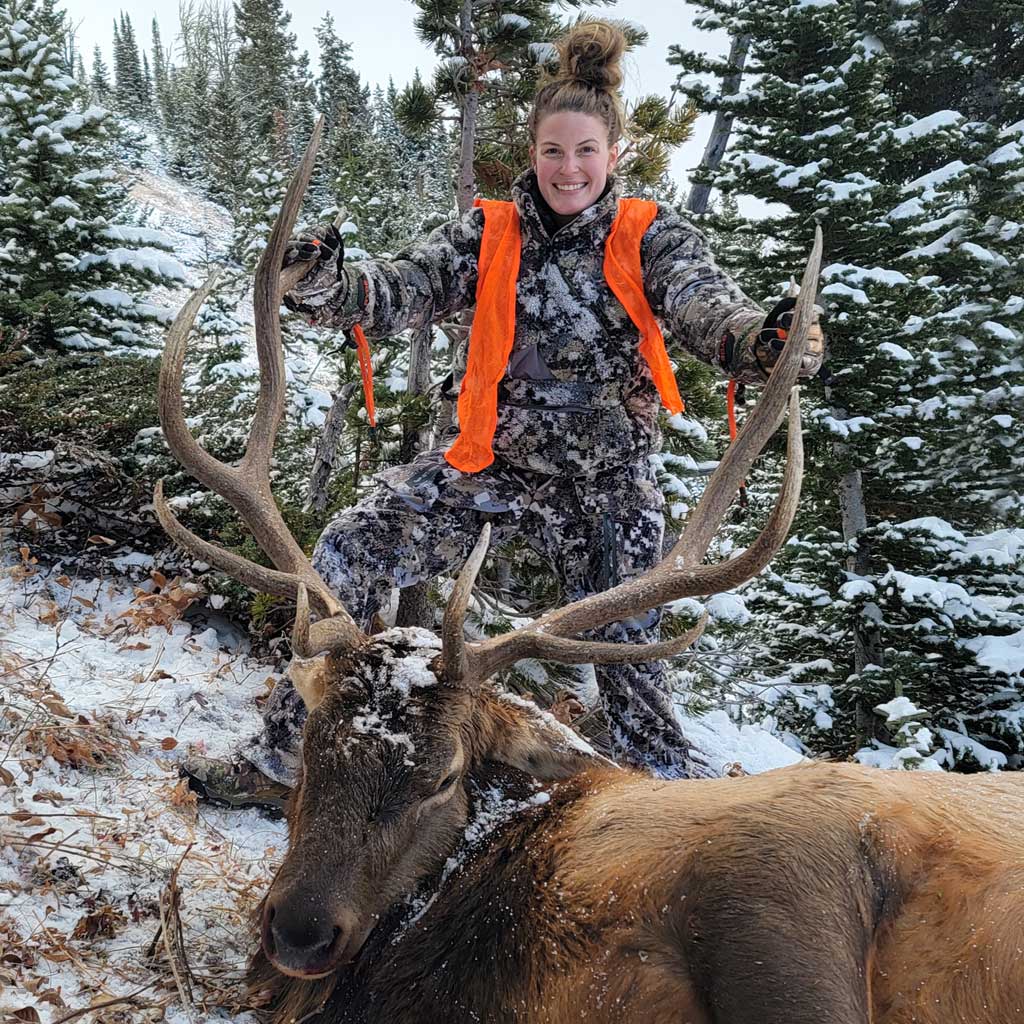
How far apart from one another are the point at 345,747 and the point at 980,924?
5.69 feet

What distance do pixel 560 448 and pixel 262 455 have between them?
56.1 inches

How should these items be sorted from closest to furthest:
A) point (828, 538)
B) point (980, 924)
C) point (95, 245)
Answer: point (980, 924)
point (95, 245)
point (828, 538)

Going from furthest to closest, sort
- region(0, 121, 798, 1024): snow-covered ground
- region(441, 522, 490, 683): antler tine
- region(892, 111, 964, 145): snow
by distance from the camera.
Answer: region(892, 111, 964, 145): snow < region(0, 121, 798, 1024): snow-covered ground < region(441, 522, 490, 683): antler tine

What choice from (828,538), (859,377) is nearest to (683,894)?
(859,377)

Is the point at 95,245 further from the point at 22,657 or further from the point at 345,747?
the point at 345,747

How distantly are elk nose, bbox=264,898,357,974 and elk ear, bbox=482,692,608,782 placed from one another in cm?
72

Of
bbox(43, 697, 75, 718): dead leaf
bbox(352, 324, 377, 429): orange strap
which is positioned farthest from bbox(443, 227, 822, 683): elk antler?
bbox(43, 697, 75, 718): dead leaf

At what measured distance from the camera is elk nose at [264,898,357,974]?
2.10 m

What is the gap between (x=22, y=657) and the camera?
4379 mm

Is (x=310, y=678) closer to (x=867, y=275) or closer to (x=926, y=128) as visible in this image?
(x=867, y=275)

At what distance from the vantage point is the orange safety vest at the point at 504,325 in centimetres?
382

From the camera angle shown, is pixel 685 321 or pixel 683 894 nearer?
pixel 683 894

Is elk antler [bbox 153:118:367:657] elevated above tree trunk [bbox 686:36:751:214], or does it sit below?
below

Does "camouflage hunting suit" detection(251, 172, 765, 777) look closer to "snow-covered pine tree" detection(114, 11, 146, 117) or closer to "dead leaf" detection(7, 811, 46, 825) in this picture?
"dead leaf" detection(7, 811, 46, 825)
